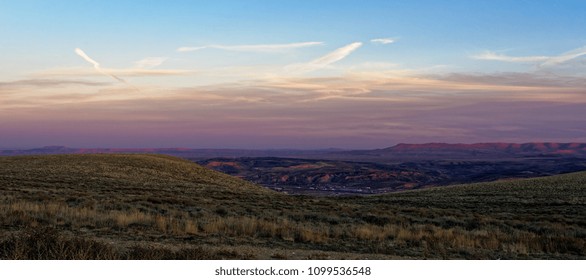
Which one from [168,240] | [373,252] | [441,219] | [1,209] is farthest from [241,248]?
[441,219]

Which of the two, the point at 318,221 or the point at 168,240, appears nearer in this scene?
the point at 168,240

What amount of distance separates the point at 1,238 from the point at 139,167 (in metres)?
54.6

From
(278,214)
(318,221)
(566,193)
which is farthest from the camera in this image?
(566,193)

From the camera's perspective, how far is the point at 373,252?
1312 cm

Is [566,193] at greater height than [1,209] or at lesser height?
lesser

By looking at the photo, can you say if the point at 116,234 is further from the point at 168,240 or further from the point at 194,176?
the point at 194,176

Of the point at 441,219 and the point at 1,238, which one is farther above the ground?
the point at 1,238

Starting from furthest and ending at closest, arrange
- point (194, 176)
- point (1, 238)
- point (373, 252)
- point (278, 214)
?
point (194, 176) → point (278, 214) → point (373, 252) → point (1, 238)

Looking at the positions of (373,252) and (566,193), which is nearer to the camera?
(373,252)

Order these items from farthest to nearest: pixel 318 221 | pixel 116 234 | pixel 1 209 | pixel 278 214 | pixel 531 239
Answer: pixel 278 214 → pixel 318 221 → pixel 1 209 → pixel 531 239 → pixel 116 234

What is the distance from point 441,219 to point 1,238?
58.1ft

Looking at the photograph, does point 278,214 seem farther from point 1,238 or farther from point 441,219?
point 1,238

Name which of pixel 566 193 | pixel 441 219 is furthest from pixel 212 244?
pixel 566 193

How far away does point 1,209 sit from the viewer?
18469 mm
